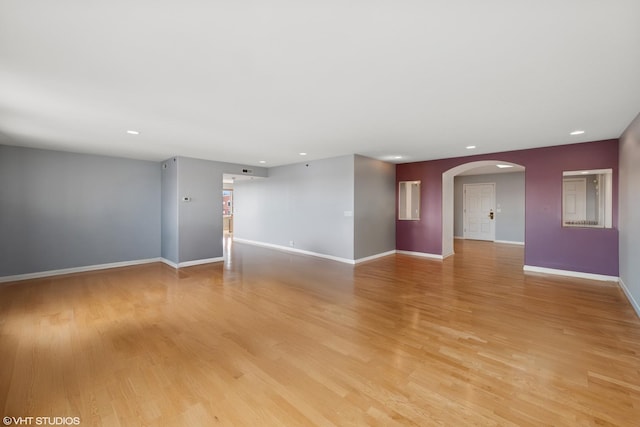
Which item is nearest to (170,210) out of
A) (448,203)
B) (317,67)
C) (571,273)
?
(317,67)

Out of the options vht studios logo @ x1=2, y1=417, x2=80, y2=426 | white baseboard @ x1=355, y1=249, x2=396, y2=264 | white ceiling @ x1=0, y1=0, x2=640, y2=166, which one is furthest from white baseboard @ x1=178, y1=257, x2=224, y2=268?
vht studios logo @ x1=2, y1=417, x2=80, y2=426

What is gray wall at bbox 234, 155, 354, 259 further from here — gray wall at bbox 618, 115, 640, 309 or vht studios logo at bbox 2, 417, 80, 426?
vht studios logo at bbox 2, 417, 80, 426

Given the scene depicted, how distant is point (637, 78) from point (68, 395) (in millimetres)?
5277

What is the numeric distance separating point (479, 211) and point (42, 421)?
35.7 feet

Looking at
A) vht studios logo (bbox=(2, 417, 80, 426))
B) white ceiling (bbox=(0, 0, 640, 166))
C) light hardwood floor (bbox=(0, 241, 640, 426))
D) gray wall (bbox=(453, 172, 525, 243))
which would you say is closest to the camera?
white ceiling (bbox=(0, 0, 640, 166))

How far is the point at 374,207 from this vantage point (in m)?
6.70

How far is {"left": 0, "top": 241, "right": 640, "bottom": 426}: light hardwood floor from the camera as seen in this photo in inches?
69.7

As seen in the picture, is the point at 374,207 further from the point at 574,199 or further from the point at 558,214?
the point at 574,199

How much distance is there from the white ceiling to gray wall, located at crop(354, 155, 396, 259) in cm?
227

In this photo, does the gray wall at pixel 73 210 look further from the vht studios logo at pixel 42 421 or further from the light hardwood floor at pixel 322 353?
the vht studios logo at pixel 42 421

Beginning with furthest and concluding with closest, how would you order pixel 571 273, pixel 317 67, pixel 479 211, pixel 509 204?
1. pixel 479 211
2. pixel 509 204
3. pixel 571 273
4. pixel 317 67

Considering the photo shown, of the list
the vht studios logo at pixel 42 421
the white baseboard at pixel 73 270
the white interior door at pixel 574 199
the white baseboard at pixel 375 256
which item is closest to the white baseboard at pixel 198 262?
the white baseboard at pixel 73 270

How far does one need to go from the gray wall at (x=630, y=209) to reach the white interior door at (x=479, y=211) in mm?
4874

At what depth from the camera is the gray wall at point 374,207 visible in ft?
20.3
